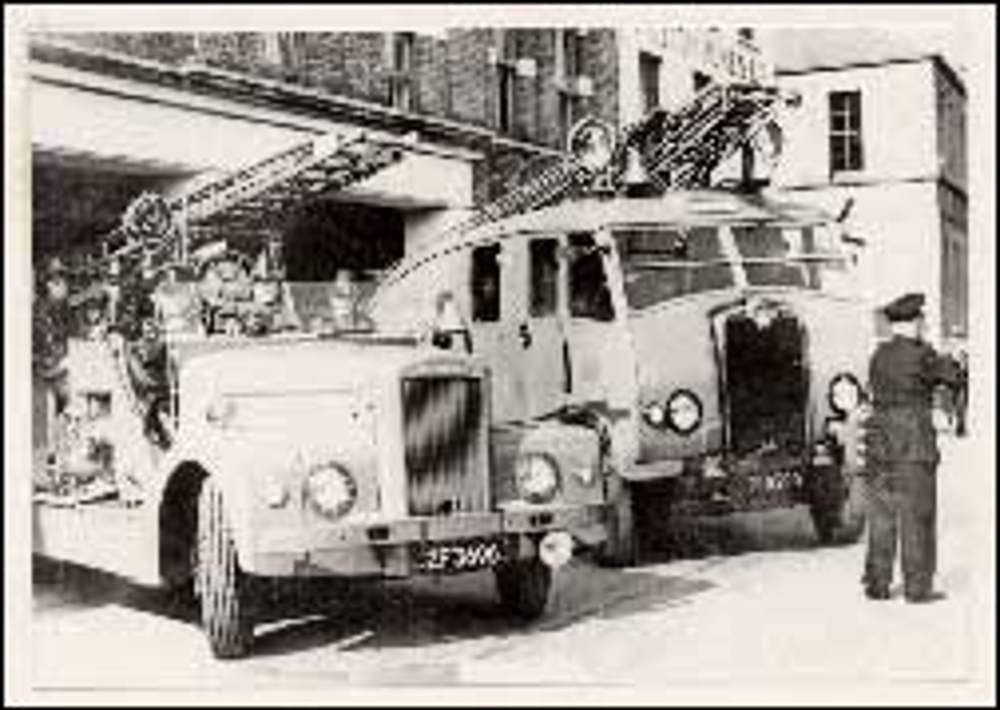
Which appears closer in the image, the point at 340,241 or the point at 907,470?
the point at 907,470

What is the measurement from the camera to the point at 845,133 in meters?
6.15

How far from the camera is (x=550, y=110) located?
6848 mm

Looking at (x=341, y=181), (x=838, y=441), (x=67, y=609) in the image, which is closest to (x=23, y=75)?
(x=341, y=181)

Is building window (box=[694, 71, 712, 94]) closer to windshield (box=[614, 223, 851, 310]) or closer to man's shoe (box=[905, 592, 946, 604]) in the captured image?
windshield (box=[614, 223, 851, 310])

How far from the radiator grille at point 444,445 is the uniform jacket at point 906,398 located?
54.7 inches

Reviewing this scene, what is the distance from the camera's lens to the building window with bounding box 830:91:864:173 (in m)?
6.12

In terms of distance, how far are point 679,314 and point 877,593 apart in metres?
1.14

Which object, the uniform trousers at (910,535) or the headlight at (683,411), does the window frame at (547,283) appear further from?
the uniform trousers at (910,535)

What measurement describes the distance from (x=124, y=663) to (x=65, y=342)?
1.06m

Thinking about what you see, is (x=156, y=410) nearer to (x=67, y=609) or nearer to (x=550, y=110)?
(x=67, y=609)

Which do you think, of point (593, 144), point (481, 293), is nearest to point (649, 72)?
point (593, 144)

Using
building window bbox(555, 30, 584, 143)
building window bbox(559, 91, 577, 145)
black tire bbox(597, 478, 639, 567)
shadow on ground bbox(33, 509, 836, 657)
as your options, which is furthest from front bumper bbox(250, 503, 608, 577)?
building window bbox(559, 91, 577, 145)

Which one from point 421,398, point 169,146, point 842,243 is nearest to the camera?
point 421,398

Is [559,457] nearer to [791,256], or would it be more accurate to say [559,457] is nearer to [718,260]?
[718,260]
